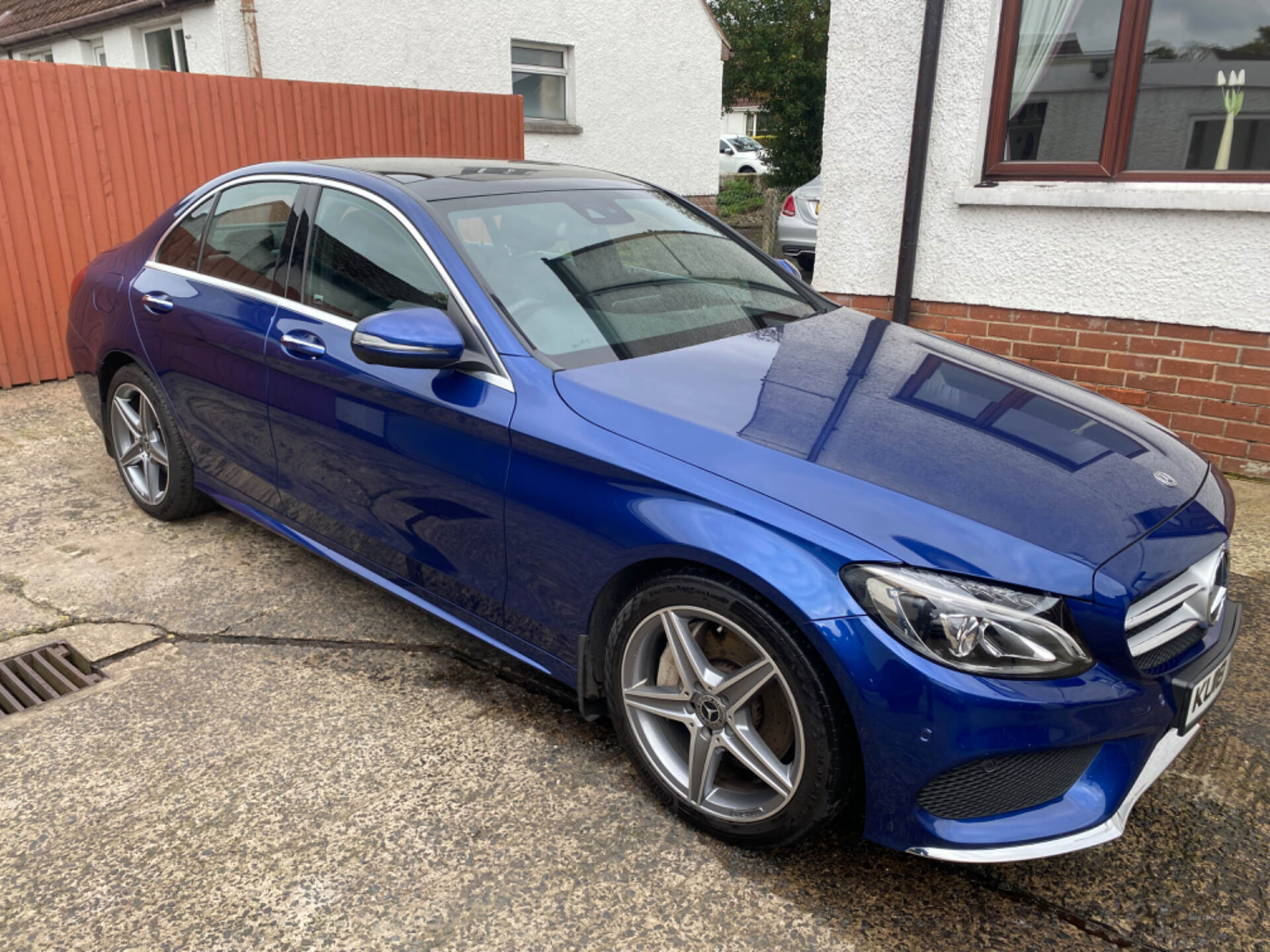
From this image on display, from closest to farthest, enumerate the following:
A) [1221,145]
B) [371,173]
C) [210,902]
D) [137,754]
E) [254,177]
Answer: [210,902]
[137,754]
[371,173]
[254,177]
[1221,145]

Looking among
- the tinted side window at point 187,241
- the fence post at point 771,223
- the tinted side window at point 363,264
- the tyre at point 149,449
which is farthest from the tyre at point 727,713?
the fence post at point 771,223

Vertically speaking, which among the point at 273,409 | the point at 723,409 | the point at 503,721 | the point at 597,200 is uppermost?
the point at 597,200

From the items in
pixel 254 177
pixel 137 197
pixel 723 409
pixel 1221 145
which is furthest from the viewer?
pixel 137 197

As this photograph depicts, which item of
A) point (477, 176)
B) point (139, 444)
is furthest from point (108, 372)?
point (477, 176)

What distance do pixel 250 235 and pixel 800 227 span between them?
8522mm

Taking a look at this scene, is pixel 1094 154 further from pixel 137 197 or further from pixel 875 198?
pixel 137 197

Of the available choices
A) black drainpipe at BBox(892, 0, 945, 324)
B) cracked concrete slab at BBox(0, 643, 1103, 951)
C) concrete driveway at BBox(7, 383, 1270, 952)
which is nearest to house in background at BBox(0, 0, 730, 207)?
black drainpipe at BBox(892, 0, 945, 324)

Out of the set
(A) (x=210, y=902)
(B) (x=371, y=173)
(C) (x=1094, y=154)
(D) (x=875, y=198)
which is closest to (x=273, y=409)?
(B) (x=371, y=173)

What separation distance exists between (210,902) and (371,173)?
89.3 inches

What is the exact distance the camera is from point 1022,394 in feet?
9.21

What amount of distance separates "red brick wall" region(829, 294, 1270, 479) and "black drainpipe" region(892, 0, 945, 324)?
16.2 inches

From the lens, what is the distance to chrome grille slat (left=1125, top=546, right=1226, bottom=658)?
203 cm

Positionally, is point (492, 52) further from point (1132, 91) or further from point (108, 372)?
point (108, 372)

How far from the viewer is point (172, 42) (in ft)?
38.0
